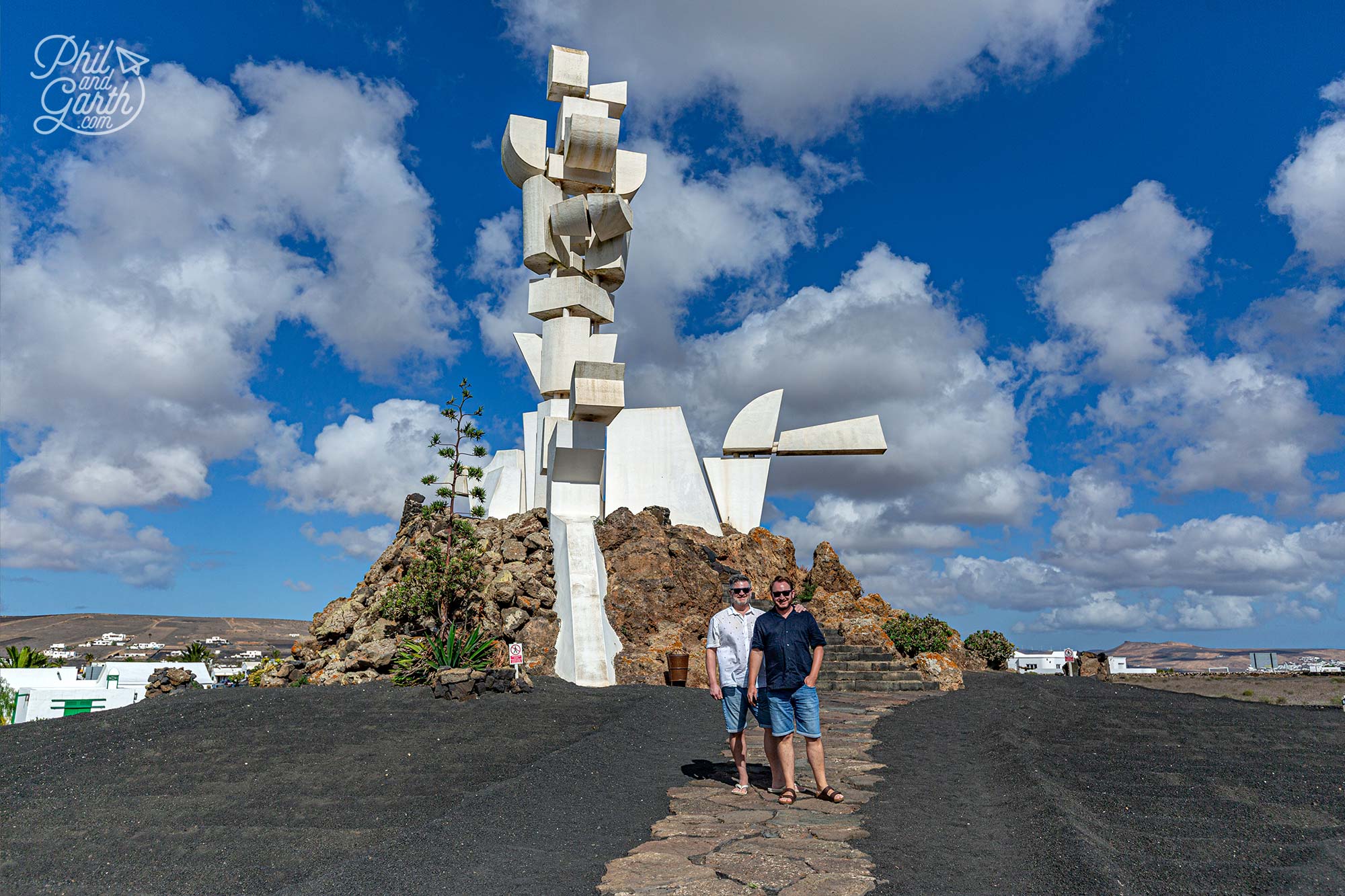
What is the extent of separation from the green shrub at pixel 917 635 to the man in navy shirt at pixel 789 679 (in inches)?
394

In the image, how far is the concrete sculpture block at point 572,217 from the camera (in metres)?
14.9

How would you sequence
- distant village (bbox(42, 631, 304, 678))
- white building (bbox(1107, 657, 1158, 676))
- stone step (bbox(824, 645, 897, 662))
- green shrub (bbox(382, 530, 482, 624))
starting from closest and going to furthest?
green shrub (bbox(382, 530, 482, 624)) → stone step (bbox(824, 645, 897, 662)) → white building (bbox(1107, 657, 1158, 676)) → distant village (bbox(42, 631, 304, 678))

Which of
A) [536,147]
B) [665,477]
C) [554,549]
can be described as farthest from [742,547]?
[536,147]

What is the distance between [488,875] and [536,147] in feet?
46.8

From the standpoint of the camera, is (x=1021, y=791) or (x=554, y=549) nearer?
(x=1021, y=791)

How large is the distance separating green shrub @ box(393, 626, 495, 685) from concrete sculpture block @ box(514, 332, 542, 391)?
6910 mm

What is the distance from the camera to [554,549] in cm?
1356

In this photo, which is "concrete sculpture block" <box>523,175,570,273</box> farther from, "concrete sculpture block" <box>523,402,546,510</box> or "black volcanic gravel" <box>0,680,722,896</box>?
"black volcanic gravel" <box>0,680,722,896</box>

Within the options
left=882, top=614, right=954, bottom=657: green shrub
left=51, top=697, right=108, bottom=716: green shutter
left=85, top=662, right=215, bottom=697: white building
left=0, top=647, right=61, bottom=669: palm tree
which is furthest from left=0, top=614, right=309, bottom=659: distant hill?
left=882, top=614, right=954, bottom=657: green shrub

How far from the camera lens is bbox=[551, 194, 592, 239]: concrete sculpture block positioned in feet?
49.0

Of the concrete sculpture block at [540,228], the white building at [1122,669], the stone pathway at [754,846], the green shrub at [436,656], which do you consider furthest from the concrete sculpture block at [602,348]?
the white building at [1122,669]

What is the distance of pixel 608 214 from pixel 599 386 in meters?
3.84

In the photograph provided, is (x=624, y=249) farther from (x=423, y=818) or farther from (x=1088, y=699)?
(x=423, y=818)

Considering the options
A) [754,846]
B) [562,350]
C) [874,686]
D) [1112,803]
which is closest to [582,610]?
[874,686]
